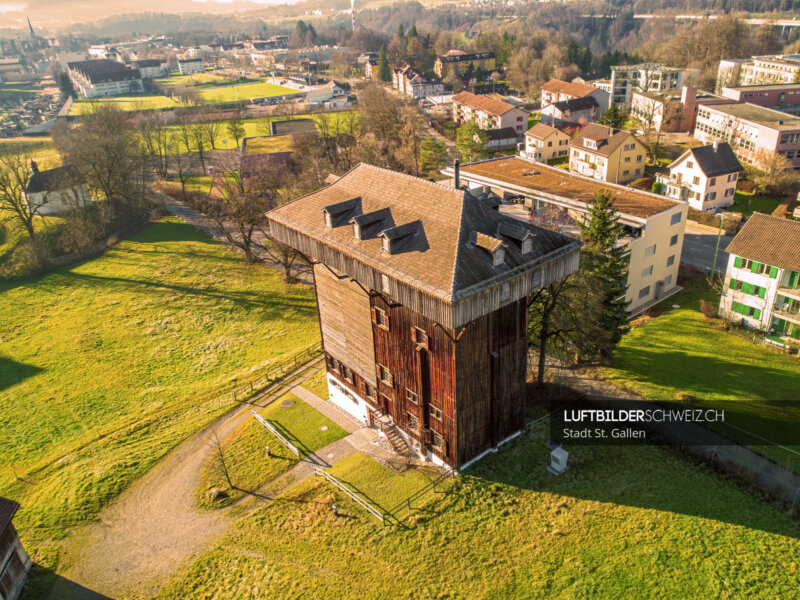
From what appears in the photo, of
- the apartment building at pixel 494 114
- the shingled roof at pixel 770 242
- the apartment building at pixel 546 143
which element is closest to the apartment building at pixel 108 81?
the apartment building at pixel 494 114

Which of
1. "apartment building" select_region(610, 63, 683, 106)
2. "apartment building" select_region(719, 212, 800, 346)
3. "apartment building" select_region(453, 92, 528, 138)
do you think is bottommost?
"apartment building" select_region(719, 212, 800, 346)

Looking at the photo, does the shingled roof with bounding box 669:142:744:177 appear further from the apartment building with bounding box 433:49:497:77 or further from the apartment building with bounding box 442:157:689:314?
the apartment building with bounding box 433:49:497:77

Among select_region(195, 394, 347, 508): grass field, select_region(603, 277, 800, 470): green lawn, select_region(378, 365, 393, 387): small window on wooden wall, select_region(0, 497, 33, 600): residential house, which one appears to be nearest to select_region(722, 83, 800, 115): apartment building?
select_region(603, 277, 800, 470): green lawn

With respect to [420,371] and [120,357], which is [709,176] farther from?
[120,357]

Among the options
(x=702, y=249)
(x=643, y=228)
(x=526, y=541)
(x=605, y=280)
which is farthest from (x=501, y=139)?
(x=526, y=541)

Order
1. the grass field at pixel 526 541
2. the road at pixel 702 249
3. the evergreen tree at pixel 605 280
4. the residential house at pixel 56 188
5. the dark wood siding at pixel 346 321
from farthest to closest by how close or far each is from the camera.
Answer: the residential house at pixel 56 188 < the road at pixel 702 249 < the evergreen tree at pixel 605 280 < the dark wood siding at pixel 346 321 < the grass field at pixel 526 541

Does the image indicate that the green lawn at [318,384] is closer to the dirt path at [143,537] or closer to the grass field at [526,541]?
the dirt path at [143,537]
